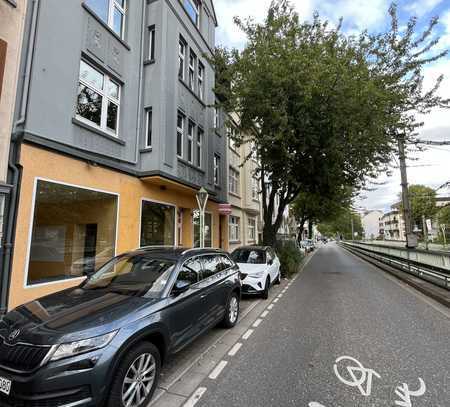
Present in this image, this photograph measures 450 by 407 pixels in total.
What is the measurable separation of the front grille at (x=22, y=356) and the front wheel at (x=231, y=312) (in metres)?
3.58

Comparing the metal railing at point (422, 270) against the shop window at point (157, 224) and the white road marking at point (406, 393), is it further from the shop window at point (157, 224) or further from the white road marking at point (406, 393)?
the shop window at point (157, 224)

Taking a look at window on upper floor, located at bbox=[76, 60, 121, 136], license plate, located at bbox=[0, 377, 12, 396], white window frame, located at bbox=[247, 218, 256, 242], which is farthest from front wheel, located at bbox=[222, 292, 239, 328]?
white window frame, located at bbox=[247, 218, 256, 242]

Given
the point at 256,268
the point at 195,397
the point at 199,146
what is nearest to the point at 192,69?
the point at 199,146

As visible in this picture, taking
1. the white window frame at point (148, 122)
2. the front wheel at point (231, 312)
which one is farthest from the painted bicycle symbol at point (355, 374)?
the white window frame at point (148, 122)

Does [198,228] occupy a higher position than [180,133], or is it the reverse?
[180,133]

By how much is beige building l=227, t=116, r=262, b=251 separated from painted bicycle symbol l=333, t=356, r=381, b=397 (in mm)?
13338

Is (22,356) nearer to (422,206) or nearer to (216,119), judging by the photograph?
(216,119)

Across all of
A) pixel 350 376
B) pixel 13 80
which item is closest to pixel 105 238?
pixel 13 80

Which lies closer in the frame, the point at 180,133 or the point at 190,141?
the point at 180,133

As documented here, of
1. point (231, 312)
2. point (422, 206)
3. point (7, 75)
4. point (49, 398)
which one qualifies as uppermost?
point (422, 206)

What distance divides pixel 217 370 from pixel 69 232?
18.1ft

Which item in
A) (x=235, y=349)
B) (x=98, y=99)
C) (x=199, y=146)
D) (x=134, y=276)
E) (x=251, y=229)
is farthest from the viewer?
(x=251, y=229)

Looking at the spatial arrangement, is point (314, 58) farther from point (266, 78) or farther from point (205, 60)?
point (205, 60)

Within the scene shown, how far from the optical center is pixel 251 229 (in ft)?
73.9
